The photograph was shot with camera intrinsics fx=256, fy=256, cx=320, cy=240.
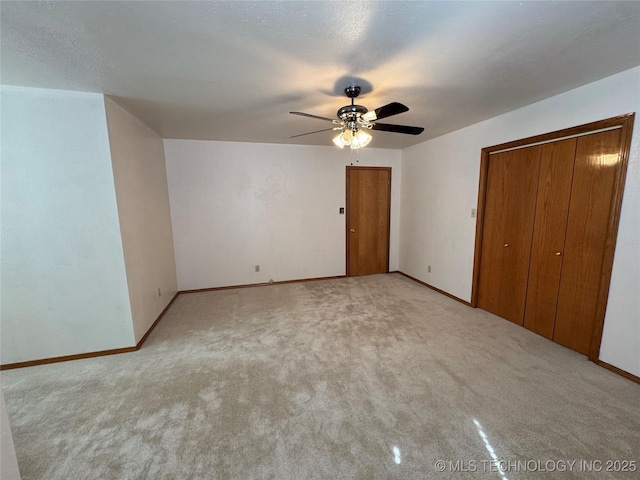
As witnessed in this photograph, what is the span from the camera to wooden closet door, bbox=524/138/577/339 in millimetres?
2400

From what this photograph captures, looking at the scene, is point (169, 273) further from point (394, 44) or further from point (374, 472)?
point (394, 44)

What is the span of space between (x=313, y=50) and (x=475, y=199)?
273 cm

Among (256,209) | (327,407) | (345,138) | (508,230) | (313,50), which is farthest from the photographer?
(256,209)

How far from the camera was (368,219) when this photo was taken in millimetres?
4742

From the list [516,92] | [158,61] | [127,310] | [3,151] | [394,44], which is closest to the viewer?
[394,44]

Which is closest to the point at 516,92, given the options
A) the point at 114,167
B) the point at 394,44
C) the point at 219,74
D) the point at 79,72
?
the point at 394,44

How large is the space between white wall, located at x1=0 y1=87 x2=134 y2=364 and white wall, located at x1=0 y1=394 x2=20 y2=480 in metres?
1.68

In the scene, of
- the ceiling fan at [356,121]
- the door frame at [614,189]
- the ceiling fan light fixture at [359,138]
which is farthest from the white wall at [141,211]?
the door frame at [614,189]

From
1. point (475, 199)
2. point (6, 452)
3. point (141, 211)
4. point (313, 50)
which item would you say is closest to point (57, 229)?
point (141, 211)

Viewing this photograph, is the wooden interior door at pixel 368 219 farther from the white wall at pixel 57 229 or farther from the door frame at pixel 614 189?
the white wall at pixel 57 229

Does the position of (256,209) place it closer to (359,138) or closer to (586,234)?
(359,138)

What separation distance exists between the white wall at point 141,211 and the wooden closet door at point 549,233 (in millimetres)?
4096

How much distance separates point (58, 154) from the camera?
214 centimetres

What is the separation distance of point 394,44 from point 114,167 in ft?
8.12
